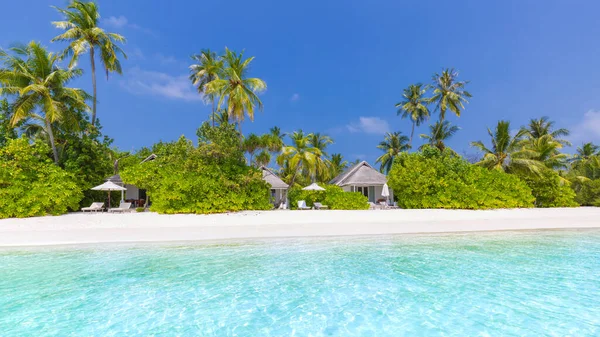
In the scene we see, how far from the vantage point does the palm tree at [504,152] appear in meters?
21.5

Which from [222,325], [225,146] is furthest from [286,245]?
[225,146]

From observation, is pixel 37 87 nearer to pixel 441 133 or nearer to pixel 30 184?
pixel 30 184

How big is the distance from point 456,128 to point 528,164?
785 centimetres

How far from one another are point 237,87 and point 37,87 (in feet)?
33.1

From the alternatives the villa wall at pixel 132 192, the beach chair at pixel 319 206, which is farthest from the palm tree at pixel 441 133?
the villa wall at pixel 132 192

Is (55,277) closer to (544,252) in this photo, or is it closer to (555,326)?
(555,326)

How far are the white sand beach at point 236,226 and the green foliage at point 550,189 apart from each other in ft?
17.5

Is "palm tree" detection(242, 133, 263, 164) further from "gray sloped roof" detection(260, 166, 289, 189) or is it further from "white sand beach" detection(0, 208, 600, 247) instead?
"white sand beach" detection(0, 208, 600, 247)

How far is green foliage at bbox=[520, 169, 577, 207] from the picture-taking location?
70.6 feet

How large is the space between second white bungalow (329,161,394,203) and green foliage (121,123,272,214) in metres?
8.72

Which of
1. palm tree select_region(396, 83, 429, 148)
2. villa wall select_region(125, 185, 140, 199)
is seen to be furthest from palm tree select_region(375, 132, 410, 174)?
villa wall select_region(125, 185, 140, 199)

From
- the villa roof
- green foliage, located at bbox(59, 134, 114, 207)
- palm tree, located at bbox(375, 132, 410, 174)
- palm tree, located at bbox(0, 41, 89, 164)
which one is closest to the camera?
palm tree, located at bbox(0, 41, 89, 164)

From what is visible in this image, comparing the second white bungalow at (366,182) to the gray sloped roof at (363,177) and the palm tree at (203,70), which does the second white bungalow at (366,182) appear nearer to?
the gray sloped roof at (363,177)

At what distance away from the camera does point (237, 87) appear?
62.9 feet
